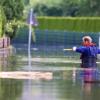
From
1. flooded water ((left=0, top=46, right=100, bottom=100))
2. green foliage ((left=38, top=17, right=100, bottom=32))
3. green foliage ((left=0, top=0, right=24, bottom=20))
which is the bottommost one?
flooded water ((left=0, top=46, right=100, bottom=100))

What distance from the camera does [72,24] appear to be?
5881cm

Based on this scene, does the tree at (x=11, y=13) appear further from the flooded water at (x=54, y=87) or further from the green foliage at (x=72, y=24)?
the green foliage at (x=72, y=24)

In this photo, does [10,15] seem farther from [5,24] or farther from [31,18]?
[31,18]

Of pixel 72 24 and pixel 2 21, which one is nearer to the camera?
pixel 2 21

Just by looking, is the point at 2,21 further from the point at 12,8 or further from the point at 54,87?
the point at 54,87

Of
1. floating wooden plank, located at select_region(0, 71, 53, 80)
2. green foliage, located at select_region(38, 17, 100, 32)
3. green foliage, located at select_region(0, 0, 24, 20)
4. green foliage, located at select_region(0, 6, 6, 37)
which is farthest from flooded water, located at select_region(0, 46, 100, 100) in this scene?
green foliage, located at select_region(38, 17, 100, 32)

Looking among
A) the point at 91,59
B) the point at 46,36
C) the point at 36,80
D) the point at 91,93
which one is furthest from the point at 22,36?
the point at 91,93

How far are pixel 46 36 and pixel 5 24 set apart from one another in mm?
14221

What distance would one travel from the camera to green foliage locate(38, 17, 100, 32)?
192 ft

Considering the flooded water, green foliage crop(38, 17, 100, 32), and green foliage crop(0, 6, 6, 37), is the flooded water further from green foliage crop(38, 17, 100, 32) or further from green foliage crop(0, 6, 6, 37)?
green foliage crop(38, 17, 100, 32)

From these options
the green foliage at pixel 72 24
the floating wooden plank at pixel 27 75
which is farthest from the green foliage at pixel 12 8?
the green foliage at pixel 72 24

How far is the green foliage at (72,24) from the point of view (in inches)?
2304

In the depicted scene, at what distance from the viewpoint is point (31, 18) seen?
30750mm

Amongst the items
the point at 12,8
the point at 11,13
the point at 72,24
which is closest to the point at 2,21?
the point at 11,13
